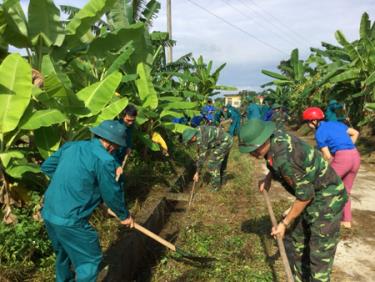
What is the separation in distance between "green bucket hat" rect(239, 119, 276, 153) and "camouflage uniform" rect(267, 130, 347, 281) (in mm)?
104

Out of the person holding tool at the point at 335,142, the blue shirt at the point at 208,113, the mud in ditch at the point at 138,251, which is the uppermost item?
the person holding tool at the point at 335,142

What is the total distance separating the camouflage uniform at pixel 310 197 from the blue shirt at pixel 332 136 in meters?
1.90

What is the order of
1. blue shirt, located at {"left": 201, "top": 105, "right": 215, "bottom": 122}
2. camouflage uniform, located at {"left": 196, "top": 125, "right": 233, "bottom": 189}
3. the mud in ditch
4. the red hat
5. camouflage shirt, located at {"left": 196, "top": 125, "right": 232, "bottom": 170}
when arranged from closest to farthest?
1. the mud in ditch
2. the red hat
3. camouflage shirt, located at {"left": 196, "top": 125, "right": 232, "bottom": 170}
4. camouflage uniform, located at {"left": 196, "top": 125, "right": 233, "bottom": 189}
5. blue shirt, located at {"left": 201, "top": 105, "right": 215, "bottom": 122}

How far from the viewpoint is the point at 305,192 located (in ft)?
10.3

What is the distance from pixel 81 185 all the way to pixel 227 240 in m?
2.89

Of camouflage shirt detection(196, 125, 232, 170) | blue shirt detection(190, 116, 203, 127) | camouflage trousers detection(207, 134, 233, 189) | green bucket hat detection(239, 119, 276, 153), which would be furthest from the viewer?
blue shirt detection(190, 116, 203, 127)

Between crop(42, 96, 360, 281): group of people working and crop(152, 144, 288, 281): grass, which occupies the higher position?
crop(42, 96, 360, 281): group of people working

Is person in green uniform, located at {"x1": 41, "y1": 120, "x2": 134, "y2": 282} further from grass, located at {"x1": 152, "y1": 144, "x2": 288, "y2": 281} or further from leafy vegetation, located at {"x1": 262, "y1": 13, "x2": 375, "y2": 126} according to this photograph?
leafy vegetation, located at {"x1": 262, "y1": 13, "x2": 375, "y2": 126}

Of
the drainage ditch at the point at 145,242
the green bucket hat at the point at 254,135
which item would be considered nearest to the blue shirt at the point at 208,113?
the drainage ditch at the point at 145,242

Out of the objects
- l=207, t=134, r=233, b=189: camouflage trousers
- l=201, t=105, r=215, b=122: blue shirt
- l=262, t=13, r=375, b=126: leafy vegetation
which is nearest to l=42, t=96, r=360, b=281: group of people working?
l=207, t=134, r=233, b=189: camouflage trousers

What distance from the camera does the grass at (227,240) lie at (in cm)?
454

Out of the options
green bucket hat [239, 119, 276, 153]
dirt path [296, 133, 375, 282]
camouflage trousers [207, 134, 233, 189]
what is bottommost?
dirt path [296, 133, 375, 282]

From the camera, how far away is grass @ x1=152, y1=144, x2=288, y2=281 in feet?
14.9

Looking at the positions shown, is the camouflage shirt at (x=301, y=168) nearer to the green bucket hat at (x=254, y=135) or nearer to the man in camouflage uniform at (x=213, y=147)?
the green bucket hat at (x=254, y=135)
